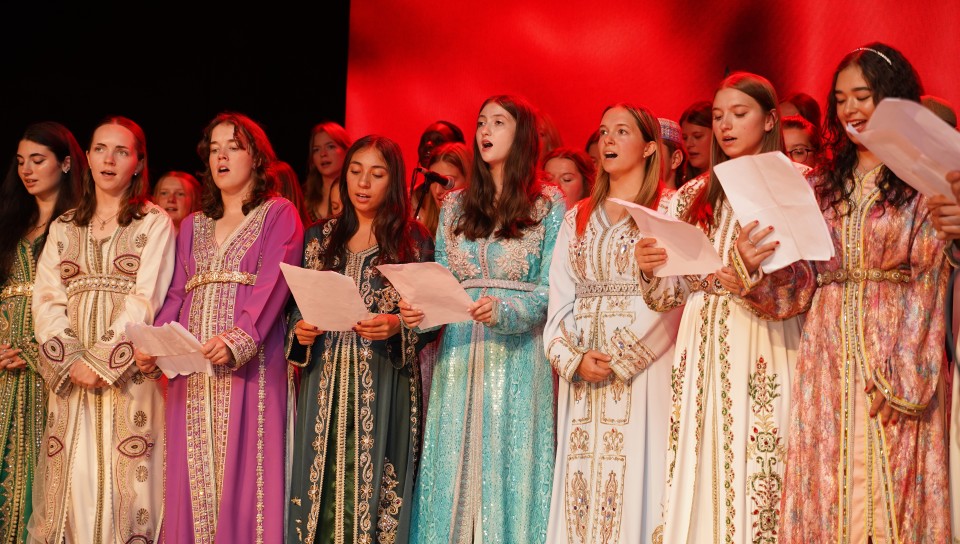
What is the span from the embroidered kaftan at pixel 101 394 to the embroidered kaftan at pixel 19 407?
0.26 ft

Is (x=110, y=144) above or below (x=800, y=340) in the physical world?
above

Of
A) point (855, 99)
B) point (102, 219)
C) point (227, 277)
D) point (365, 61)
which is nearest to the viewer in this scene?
point (855, 99)

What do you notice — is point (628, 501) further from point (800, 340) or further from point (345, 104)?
point (345, 104)

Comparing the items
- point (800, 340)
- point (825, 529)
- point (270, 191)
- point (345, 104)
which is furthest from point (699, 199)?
point (345, 104)

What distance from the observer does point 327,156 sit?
5.46 m

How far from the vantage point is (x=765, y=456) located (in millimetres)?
3074

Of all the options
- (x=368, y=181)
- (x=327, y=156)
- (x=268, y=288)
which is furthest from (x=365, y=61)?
(x=268, y=288)

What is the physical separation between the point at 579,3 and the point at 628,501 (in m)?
2.89

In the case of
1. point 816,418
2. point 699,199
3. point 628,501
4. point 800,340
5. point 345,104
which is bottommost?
point 628,501

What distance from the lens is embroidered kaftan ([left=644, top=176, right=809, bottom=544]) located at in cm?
307

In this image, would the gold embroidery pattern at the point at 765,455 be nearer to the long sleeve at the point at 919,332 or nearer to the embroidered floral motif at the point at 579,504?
the long sleeve at the point at 919,332

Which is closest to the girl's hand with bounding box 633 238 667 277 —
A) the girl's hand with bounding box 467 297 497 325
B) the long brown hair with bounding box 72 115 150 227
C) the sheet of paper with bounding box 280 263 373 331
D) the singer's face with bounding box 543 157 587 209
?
the girl's hand with bounding box 467 297 497 325

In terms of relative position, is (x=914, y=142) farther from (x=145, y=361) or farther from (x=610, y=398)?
(x=145, y=361)

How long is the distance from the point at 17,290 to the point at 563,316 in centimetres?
223
